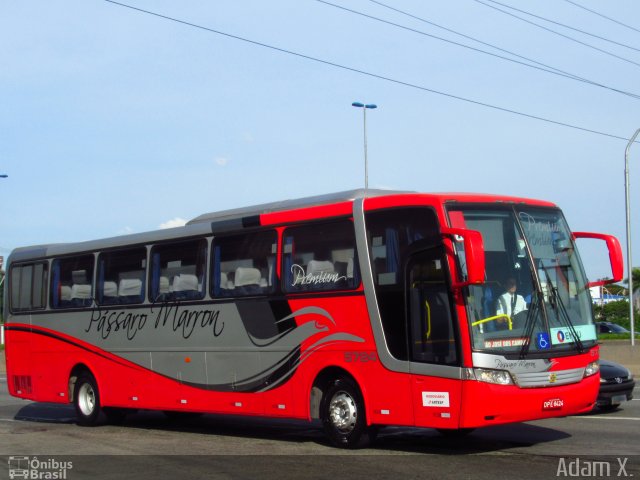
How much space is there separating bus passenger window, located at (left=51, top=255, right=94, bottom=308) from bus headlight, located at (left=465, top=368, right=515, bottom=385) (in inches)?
351

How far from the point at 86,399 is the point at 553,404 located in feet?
31.9

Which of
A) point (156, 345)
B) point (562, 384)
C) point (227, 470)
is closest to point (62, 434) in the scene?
point (156, 345)

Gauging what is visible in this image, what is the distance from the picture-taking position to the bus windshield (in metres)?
11.4

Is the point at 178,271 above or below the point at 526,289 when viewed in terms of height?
above

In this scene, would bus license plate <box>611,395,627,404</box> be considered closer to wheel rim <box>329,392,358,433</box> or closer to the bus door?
wheel rim <box>329,392,358,433</box>

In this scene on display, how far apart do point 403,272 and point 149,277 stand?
19.4 ft

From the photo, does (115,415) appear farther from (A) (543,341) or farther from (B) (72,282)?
(A) (543,341)

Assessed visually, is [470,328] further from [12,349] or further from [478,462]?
[12,349]

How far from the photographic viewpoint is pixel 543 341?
1163 cm

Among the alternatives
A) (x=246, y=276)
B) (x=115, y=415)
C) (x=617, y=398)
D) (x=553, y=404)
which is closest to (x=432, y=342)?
(x=553, y=404)

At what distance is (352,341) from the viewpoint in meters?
Answer: 12.8

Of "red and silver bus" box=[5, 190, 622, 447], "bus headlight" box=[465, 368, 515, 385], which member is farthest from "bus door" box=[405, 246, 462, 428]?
"bus headlight" box=[465, 368, 515, 385]

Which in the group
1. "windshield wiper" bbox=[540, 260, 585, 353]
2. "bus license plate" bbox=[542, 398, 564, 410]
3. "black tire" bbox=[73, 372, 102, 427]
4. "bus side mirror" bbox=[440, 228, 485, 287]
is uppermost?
"bus side mirror" bbox=[440, 228, 485, 287]

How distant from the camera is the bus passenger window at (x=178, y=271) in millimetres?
15391
